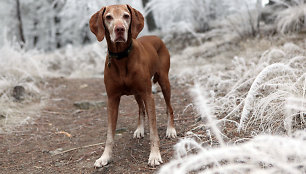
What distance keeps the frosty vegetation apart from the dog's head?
0.97 m

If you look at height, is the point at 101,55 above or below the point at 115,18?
below

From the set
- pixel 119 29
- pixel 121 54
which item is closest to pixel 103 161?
pixel 121 54

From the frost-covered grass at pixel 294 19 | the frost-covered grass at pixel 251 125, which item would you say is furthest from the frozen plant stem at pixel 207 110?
the frost-covered grass at pixel 294 19

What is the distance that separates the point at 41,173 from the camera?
302 cm

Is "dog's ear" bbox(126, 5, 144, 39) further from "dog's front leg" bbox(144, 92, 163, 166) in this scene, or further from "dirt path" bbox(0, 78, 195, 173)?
"dirt path" bbox(0, 78, 195, 173)

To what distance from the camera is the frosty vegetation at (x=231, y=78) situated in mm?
1871

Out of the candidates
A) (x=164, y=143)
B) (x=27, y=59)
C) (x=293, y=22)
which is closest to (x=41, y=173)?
(x=164, y=143)

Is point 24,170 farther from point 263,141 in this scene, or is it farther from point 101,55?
point 101,55

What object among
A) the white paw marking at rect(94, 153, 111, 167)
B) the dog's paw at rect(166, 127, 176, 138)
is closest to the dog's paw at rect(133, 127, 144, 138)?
the dog's paw at rect(166, 127, 176, 138)

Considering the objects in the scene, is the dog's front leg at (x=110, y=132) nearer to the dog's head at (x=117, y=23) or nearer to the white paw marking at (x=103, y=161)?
the white paw marking at (x=103, y=161)

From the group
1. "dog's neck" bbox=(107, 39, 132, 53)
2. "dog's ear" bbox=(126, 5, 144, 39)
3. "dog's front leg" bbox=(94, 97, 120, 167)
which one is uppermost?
"dog's ear" bbox=(126, 5, 144, 39)

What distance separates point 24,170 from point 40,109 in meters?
2.53

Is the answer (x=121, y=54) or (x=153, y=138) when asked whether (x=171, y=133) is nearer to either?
(x=153, y=138)

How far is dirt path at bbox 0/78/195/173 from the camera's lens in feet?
10.3
